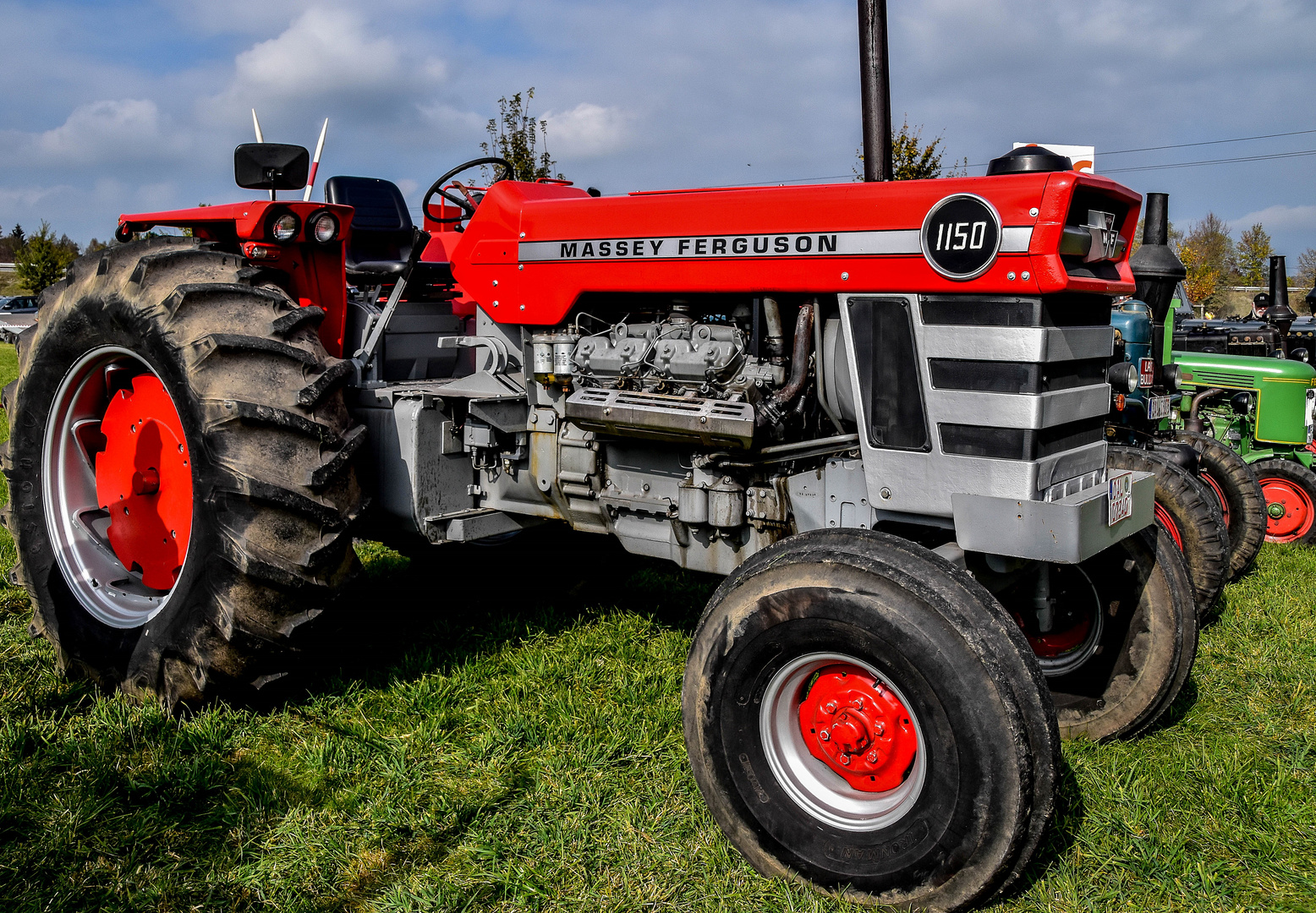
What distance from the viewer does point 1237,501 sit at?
6.04 meters

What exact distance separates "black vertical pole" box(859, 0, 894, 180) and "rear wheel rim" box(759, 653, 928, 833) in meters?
3.08

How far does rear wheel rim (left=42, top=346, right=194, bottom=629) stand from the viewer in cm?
359

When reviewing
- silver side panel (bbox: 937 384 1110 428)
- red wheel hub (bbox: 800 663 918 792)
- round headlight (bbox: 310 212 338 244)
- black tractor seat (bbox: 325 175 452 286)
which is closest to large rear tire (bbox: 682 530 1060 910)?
red wheel hub (bbox: 800 663 918 792)

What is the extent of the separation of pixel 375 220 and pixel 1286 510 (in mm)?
6581

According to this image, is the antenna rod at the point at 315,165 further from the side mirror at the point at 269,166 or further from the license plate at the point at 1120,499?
the license plate at the point at 1120,499

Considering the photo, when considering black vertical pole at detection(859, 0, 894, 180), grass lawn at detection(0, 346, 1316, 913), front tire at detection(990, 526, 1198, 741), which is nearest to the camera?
grass lawn at detection(0, 346, 1316, 913)

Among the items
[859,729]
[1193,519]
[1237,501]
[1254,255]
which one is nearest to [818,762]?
[859,729]

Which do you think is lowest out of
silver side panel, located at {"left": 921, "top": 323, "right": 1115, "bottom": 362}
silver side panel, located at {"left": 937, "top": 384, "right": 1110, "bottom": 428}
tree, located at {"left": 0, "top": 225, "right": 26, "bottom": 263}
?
silver side panel, located at {"left": 937, "top": 384, "right": 1110, "bottom": 428}

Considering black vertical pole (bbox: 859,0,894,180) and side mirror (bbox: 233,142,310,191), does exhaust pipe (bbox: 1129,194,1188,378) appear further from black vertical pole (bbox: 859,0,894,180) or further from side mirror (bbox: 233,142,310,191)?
side mirror (bbox: 233,142,310,191)

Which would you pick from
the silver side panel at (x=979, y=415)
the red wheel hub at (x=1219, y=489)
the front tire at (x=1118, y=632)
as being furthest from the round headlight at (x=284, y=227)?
the red wheel hub at (x=1219, y=489)

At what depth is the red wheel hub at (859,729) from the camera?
2473 millimetres

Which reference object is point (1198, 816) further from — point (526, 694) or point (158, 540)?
point (158, 540)

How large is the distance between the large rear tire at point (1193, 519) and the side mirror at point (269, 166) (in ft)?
12.0

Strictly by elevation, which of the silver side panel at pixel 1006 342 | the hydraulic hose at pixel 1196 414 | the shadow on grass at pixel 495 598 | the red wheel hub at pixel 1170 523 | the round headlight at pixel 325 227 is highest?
the round headlight at pixel 325 227
